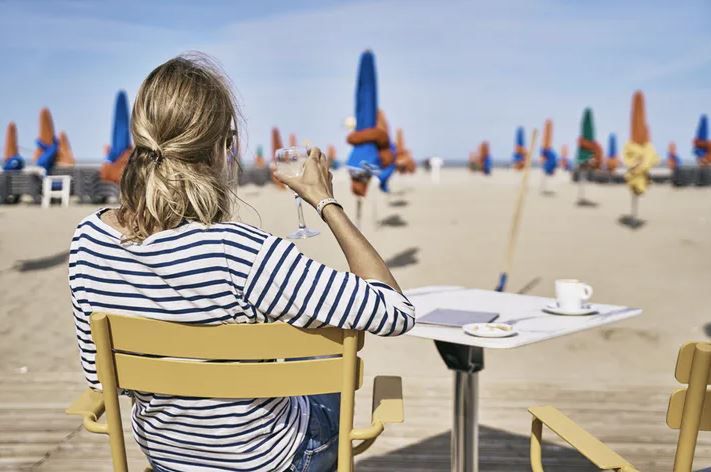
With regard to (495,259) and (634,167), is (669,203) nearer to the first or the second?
(634,167)

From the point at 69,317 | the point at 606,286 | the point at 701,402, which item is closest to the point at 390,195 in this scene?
the point at 606,286

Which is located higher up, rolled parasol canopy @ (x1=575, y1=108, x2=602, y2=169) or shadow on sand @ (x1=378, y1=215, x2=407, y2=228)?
rolled parasol canopy @ (x1=575, y1=108, x2=602, y2=169)

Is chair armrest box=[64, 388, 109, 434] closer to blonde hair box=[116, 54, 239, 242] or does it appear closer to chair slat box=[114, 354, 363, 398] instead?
chair slat box=[114, 354, 363, 398]

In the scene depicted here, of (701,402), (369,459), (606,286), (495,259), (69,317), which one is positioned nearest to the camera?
(701,402)

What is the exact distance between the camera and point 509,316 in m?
1.94

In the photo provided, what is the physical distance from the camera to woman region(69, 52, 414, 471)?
3.77 feet

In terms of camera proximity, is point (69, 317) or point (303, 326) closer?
point (303, 326)

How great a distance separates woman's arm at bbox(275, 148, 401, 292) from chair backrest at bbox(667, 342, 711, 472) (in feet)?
1.68

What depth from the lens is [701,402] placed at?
45.7 inches

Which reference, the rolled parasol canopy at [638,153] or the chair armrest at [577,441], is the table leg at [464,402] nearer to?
the chair armrest at [577,441]

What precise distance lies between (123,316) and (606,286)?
21.0ft

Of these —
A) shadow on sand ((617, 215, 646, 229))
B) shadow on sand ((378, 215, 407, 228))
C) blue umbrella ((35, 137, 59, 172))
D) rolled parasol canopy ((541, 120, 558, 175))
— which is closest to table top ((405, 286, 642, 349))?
shadow on sand ((378, 215, 407, 228))

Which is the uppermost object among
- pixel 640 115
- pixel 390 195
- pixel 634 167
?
pixel 640 115

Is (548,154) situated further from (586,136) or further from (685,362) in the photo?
(685,362)
